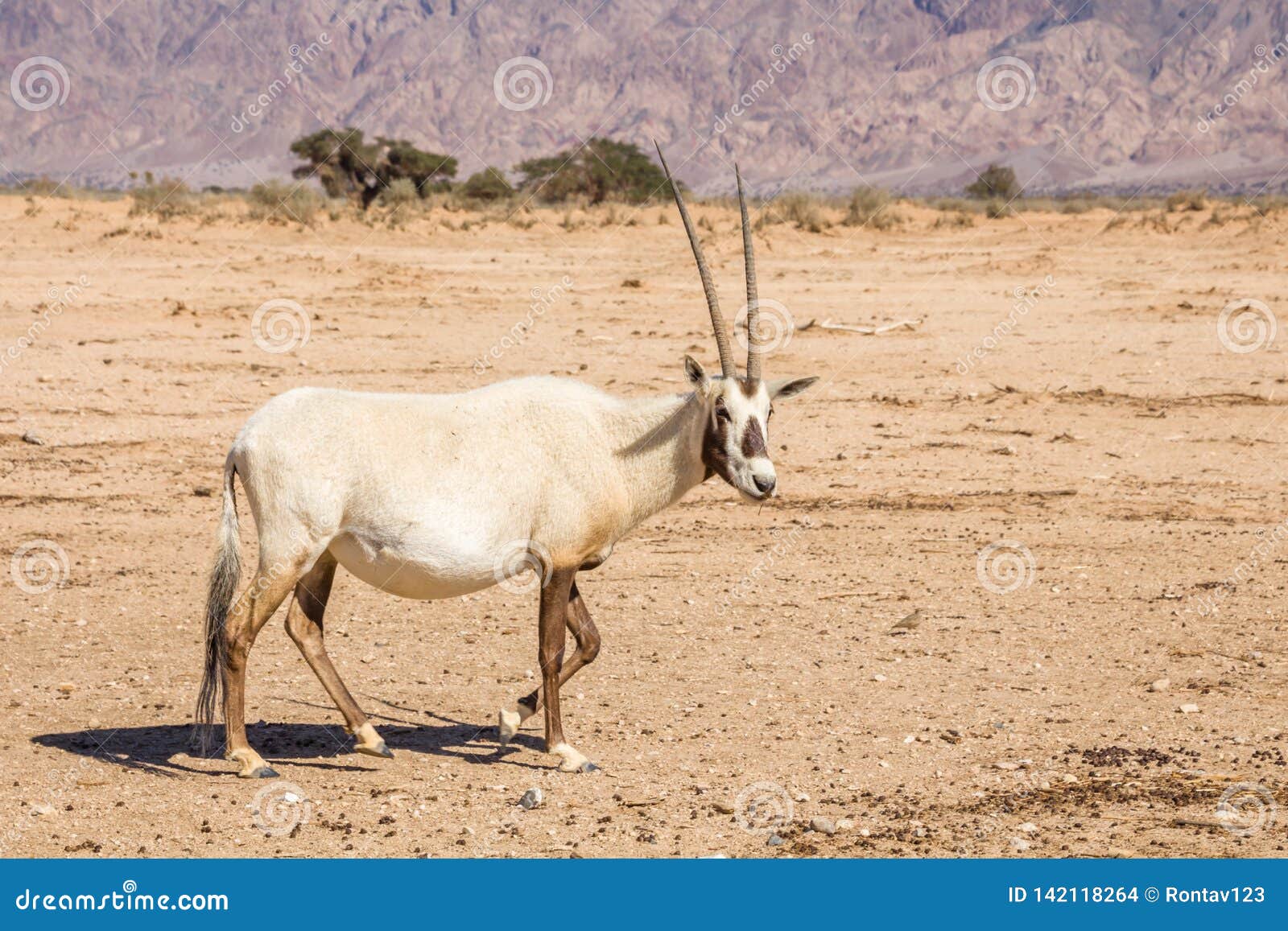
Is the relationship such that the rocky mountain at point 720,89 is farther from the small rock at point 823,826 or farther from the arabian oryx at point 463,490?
the small rock at point 823,826

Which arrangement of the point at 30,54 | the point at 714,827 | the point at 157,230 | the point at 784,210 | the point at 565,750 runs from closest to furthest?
the point at 714,827 < the point at 565,750 < the point at 157,230 < the point at 784,210 < the point at 30,54

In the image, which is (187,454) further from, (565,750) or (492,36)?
(492,36)

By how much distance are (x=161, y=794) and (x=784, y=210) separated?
101ft

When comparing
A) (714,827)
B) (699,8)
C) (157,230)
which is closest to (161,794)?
(714,827)

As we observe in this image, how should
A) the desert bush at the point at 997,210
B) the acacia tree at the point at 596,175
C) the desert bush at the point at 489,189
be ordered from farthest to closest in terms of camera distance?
the acacia tree at the point at 596,175, the desert bush at the point at 489,189, the desert bush at the point at 997,210

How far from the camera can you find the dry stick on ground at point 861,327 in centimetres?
2019

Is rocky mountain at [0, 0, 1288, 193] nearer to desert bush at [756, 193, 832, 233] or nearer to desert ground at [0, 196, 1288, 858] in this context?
desert bush at [756, 193, 832, 233]

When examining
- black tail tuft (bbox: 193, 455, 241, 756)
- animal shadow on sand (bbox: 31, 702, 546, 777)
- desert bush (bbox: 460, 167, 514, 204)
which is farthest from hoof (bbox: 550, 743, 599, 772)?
desert bush (bbox: 460, 167, 514, 204)

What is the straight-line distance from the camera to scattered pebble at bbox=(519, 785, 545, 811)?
21.5 feet

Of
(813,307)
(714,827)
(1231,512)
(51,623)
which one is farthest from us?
(813,307)

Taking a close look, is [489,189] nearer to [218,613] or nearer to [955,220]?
[955,220]

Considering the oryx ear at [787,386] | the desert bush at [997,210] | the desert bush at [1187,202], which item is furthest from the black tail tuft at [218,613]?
the desert bush at [997,210]

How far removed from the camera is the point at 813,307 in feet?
74.0

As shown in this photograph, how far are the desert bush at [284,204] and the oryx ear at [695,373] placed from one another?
1054 inches
